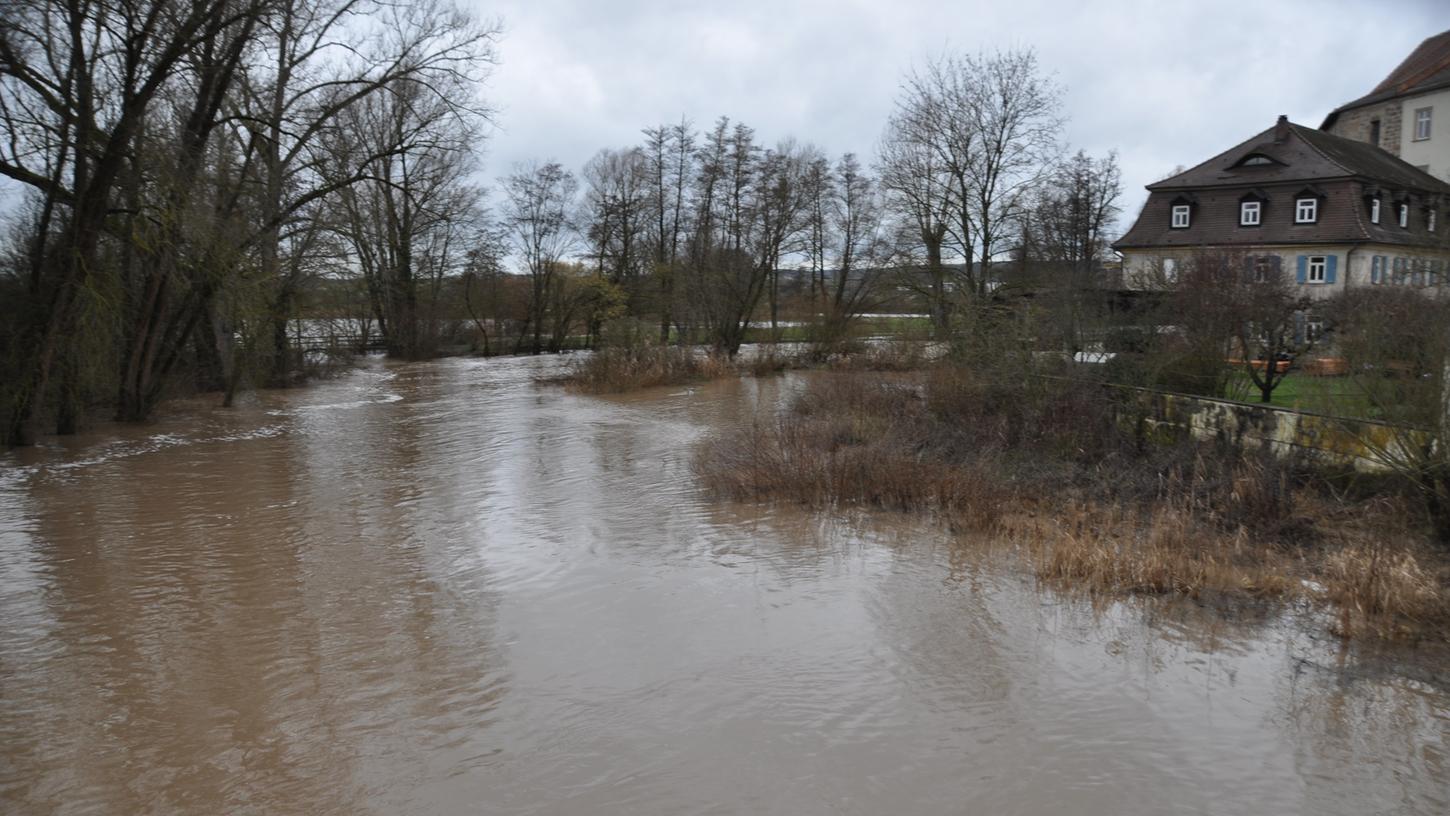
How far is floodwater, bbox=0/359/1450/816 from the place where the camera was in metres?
5.29

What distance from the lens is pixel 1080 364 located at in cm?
1452

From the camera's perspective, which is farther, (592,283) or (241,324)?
(592,283)

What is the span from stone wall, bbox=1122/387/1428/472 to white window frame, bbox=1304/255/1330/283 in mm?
32225

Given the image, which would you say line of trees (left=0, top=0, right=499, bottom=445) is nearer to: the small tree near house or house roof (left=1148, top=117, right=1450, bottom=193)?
the small tree near house

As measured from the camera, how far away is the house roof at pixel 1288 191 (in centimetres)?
3897

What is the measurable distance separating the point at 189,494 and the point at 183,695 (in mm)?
7657

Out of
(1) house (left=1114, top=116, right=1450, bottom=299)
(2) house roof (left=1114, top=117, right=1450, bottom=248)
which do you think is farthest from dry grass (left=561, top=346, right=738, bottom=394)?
(2) house roof (left=1114, top=117, right=1450, bottom=248)

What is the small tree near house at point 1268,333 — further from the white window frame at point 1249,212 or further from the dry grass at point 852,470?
the white window frame at point 1249,212

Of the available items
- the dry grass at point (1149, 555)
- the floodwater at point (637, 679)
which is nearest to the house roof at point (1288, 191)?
the dry grass at point (1149, 555)

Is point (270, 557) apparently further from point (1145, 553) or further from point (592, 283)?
point (592, 283)

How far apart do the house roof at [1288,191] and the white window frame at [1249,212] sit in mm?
193

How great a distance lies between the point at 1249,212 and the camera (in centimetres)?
4122

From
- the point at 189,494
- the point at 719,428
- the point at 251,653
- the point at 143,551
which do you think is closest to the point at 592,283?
the point at 719,428

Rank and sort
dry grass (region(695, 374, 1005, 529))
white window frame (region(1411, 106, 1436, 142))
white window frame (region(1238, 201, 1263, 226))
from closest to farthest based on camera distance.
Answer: dry grass (region(695, 374, 1005, 529))
white window frame (region(1238, 201, 1263, 226))
white window frame (region(1411, 106, 1436, 142))
